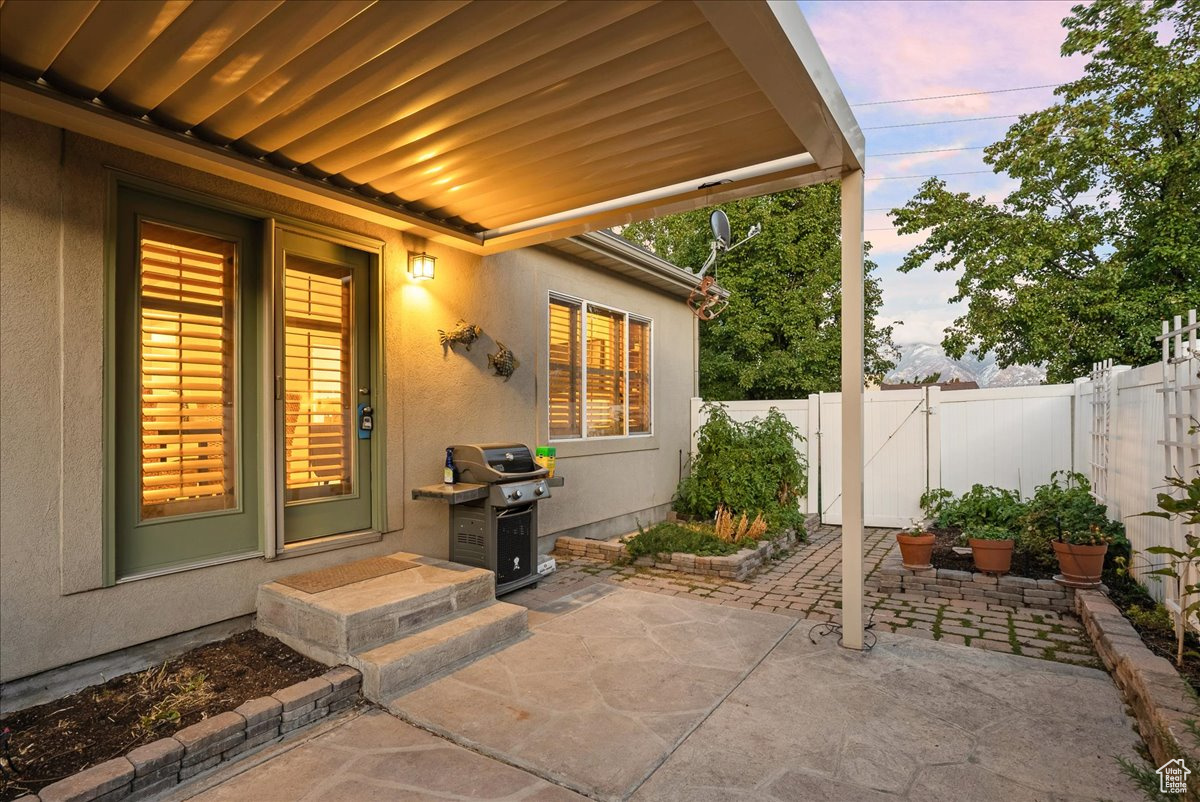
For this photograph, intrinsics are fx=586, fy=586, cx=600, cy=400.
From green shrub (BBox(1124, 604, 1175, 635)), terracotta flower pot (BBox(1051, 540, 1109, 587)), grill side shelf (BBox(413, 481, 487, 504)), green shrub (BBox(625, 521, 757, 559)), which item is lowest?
green shrub (BBox(625, 521, 757, 559))

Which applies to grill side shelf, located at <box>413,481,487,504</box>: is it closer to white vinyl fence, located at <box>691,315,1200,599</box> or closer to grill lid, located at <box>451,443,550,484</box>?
grill lid, located at <box>451,443,550,484</box>

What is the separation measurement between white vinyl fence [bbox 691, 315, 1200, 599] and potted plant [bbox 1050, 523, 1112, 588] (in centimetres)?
24

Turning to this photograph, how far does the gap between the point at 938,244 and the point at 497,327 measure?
44.6 feet

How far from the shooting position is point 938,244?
14.7m

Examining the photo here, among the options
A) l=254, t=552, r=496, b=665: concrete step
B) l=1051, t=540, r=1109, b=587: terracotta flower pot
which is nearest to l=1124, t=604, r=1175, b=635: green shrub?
l=1051, t=540, r=1109, b=587: terracotta flower pot

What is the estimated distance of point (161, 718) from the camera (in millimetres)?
2557

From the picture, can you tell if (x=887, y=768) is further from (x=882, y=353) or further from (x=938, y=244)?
(x=882, y=353)

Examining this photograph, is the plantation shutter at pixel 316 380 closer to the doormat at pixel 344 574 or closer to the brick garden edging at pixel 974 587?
the doormat at pixel 344 574

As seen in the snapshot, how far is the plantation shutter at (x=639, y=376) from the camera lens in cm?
757

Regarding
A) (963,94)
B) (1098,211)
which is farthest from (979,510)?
(963,94)

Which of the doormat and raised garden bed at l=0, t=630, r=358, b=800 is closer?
raised garden bed at l=0, t=630, r=358, b=800

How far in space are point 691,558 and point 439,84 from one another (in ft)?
14.1

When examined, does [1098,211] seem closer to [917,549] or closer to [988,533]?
[988,533]

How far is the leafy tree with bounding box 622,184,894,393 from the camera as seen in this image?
591 inches
